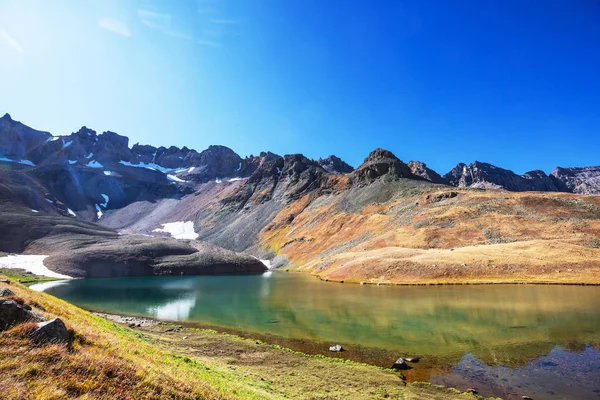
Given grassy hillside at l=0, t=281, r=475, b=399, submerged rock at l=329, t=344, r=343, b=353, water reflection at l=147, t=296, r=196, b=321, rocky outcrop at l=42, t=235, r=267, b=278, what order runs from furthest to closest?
rocky outcrop at l=42, t=235, r=267, b=278 → water reflection at l=147, t=296, r=196, b=321 → submerged rock at l=329, t=344, r=343, b=353 → grassy hillside at l=0, t=281, r=475, b=399

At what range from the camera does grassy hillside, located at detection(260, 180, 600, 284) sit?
220 feet

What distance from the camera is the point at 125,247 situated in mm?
143000

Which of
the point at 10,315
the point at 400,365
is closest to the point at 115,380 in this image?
the point at 10,315

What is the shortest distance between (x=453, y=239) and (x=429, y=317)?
63863 mm

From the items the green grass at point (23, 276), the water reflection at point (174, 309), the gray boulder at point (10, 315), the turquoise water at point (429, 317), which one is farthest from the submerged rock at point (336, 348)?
the green grass at point (23, 276)

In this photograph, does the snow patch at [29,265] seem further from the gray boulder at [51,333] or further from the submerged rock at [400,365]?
the gray boulder at [51,333]

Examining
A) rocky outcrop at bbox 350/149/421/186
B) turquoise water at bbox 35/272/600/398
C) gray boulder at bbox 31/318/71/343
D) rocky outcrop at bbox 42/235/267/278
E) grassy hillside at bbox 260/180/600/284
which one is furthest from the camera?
rocky outcrop at bbox 350/149/421/186

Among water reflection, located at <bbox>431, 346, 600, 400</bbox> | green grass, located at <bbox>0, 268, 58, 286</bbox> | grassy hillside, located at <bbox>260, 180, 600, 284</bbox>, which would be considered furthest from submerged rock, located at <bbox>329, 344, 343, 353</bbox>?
green grass, located at <bbox>0, 268, 58, 286</bbox>

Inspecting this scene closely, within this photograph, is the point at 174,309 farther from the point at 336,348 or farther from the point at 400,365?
the point at 400,365

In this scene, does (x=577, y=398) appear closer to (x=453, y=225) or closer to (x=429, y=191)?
(x=453, y=225)

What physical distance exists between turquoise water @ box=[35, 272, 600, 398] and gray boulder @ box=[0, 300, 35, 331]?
2253 cm

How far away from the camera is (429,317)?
38469mm

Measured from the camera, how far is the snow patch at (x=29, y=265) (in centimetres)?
11438

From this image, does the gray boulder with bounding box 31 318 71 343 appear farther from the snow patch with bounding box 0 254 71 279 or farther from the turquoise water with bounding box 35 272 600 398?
the snow patch with bounding box 0 254 71 279
